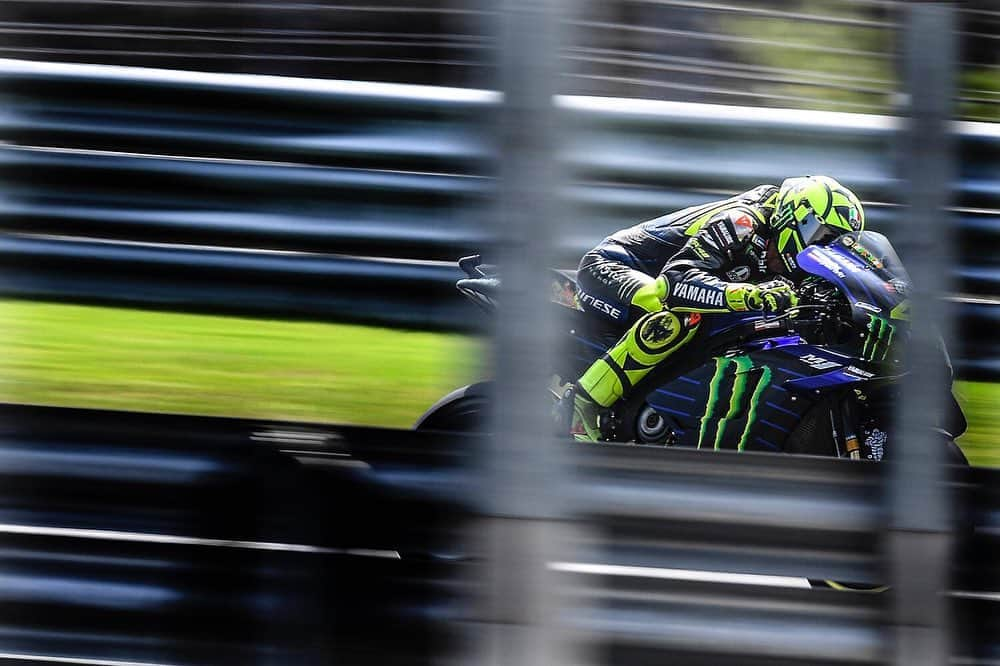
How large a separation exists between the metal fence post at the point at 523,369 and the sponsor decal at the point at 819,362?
0.57m

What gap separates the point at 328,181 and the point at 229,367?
1.16 ft

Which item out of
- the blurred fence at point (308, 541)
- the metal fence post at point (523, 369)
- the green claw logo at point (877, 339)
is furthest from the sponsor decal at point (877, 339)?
the metal fence post at point (523, 369)

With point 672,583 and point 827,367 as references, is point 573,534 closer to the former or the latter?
point 672,583

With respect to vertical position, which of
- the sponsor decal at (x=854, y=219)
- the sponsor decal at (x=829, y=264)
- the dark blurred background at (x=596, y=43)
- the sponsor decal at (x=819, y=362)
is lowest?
the sponsor decal at (x=819, y=362)

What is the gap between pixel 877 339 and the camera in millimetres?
2371

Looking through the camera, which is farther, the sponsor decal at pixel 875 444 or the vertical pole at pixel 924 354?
the sponsor decal at pixel 875 444

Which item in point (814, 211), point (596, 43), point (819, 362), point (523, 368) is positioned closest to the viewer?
point (523, 368)

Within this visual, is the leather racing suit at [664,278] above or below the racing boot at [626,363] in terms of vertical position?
above

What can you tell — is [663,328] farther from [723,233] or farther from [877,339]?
[877,339]

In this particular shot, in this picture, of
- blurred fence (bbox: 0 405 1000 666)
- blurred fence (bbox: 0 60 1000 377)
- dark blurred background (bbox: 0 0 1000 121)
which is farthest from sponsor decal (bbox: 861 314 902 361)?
dark blurred background (bbox: 0 0 1000 121)

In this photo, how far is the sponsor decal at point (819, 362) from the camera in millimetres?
2404

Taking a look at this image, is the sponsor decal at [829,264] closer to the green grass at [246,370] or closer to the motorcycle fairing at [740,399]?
the motorcycle fairing at [740,399]

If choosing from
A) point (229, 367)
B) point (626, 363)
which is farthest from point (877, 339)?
point (229, 367)

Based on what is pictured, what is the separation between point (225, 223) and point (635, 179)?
672 millimetres
